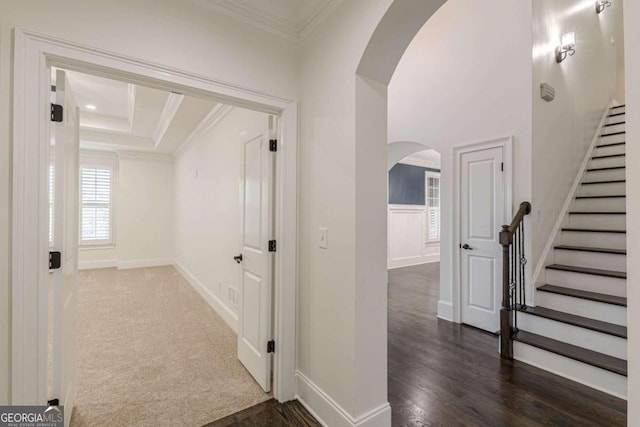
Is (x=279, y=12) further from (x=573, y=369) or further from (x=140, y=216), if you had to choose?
(x=140, y=216)

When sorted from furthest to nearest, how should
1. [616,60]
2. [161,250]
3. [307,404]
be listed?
[161,250]
[616,60]
[307,404]

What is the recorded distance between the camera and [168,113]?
419cm

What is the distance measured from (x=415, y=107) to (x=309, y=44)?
2.42 m

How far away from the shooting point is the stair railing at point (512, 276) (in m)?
2.57

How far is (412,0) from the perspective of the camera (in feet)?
4.51

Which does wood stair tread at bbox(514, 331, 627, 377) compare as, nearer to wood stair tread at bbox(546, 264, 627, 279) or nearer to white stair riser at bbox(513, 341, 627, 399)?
white stair riser at bbox(513, 341, 627, 399)

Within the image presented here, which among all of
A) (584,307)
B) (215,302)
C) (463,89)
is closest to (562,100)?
(463,89)

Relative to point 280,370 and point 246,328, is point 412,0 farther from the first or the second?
point 246,328

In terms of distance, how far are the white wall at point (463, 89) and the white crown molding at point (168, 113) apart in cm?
296

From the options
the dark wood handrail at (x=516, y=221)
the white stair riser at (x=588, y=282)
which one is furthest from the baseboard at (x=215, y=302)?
the white stair riser at (x=588, y=282)

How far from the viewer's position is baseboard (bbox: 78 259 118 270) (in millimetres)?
6207

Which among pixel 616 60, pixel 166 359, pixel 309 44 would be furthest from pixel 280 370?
pixel 616 60

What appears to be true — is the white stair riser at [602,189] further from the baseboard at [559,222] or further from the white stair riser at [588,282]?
the white stair riser at [588,282]

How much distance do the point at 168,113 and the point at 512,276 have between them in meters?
4.85
